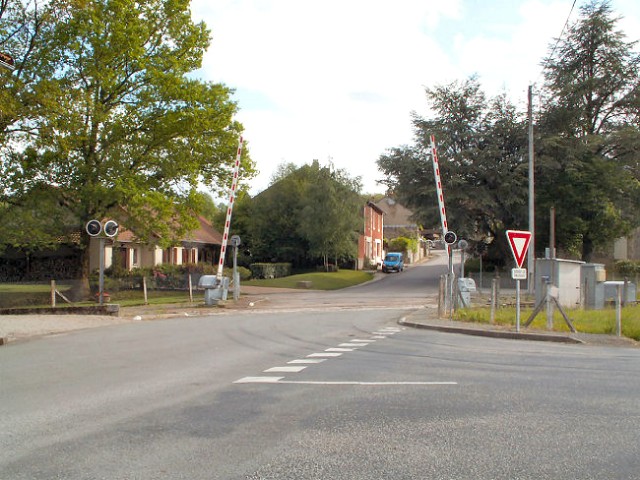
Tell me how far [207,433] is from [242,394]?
1.72 m

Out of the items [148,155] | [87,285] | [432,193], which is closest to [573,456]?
[148,155]

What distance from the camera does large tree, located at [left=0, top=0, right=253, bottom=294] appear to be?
2502 centimetres

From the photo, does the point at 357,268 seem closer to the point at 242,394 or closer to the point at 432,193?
the point at 432,193

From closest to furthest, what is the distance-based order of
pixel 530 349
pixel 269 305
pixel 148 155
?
pixel 530 349 → pixel 269 305 → pixel 148 155

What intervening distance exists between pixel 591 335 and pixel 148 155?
20.8 meters

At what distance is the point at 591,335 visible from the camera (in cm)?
1429

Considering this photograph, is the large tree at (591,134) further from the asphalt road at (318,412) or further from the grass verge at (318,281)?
the asphalt road at (318,412)

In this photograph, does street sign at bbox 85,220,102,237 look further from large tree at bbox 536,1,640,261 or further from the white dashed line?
large tree at bbox 536,1,640,261

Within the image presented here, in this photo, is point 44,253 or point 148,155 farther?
point 44,253

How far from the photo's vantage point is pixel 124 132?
26.6 meters

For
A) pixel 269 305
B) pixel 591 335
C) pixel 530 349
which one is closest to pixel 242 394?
pixel 530 349

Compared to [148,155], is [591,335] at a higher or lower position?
lower

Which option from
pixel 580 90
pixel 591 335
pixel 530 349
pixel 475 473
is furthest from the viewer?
pixel 580 90

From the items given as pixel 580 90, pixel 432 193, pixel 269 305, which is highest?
pixel 580 90
